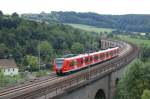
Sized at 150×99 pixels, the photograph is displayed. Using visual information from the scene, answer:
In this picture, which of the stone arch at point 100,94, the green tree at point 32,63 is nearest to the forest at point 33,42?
the green tree at point 32,63

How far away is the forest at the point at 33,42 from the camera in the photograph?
12912cm

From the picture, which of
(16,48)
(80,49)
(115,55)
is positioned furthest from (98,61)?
(80,49)

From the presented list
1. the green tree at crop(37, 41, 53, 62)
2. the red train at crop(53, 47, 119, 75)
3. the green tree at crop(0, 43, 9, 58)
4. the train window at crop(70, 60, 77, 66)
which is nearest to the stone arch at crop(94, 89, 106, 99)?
the red train at crop(53, 47, 119, 75)

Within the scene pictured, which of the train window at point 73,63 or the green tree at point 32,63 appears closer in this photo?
the train window at point 73,63

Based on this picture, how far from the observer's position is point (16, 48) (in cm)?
13038

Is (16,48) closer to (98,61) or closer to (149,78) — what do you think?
(98,61)

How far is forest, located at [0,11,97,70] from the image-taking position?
12912 centimetres

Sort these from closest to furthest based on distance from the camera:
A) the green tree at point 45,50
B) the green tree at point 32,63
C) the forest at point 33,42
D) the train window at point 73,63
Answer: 1. the train window at point 73,63
2. the green tree at point 32,63
3. the forest at point 33,42
4. the green tree at point 45,50

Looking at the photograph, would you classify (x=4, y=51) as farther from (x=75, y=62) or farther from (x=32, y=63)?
(x=75, y=62)

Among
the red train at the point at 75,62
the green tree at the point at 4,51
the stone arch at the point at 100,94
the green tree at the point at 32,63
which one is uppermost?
the red train at the point at 75,62

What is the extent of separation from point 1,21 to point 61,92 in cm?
11333

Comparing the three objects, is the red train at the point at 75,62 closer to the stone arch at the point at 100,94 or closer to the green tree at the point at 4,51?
the stone arch at the point at 100,94

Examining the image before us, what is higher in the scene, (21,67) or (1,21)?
(1,21)

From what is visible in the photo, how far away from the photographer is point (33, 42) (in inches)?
5463
